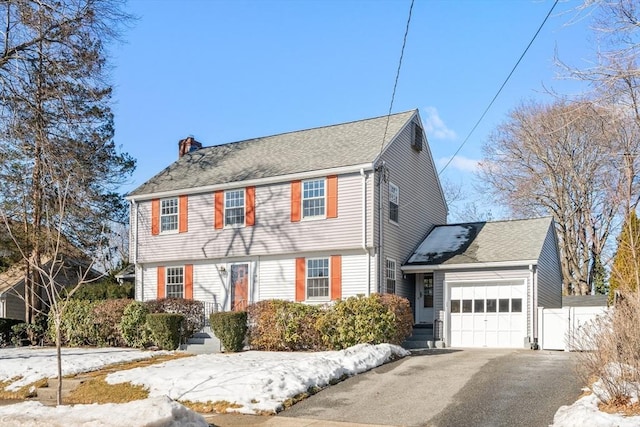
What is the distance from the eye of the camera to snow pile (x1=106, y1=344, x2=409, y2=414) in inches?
448

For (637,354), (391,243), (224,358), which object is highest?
(391,243)

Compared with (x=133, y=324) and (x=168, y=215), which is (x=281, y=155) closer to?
(x=168, y=215)

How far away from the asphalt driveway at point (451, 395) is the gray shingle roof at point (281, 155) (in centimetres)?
800

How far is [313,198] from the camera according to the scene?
69.1 feet

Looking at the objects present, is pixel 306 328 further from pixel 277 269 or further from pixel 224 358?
pixel 277 269

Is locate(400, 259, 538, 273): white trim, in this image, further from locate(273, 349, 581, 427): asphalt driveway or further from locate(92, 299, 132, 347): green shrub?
locate(92, 299, 132, 347): green shrub

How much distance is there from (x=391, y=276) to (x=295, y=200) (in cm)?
405

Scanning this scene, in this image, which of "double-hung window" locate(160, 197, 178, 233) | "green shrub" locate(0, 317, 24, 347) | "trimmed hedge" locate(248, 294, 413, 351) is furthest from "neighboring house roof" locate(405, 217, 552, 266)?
"green shrub" locate(0, 317, 24, 347)

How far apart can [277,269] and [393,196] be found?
4.64 meters

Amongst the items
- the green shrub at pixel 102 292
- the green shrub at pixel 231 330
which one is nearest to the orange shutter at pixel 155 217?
the green shrub at pixel 102 292

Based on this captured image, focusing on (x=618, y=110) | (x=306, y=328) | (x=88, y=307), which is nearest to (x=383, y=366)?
(x=306, y=328)

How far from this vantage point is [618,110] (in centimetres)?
1017

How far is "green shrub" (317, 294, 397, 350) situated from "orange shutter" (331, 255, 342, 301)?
10.3 feet

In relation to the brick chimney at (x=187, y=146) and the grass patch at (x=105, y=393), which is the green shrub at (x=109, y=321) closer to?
the grass patch at (x=105, y=393)
